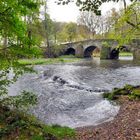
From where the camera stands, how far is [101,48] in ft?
219

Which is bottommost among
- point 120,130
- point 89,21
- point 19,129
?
point 120,130

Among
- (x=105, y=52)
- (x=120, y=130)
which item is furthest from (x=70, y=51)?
(x=120, y=130)

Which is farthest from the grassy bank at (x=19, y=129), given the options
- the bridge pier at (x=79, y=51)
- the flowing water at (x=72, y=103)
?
the bridge pier at (x=79, y=51)

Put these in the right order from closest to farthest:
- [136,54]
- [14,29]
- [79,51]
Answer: [14,29] → [136,54] → [79,51]

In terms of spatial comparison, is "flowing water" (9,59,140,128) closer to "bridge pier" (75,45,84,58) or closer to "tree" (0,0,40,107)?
"tree" (0,0,40,107)

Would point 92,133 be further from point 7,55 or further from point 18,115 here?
point 7,55

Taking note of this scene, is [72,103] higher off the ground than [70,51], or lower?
lower

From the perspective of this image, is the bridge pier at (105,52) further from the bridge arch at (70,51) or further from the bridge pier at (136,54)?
the bridge arch at (70,51)

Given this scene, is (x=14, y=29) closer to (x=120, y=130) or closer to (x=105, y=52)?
(x=120, y=130)

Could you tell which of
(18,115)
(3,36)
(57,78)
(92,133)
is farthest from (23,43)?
(57,78)

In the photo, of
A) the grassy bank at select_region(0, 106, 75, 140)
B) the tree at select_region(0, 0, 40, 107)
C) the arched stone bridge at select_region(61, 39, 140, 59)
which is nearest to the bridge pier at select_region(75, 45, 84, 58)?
the arched stone bridge at select_region(61, 39, 140, 59)

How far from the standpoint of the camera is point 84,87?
25.2m

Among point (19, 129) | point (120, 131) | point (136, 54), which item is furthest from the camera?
point (136, 54)

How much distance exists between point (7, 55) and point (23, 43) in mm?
684
